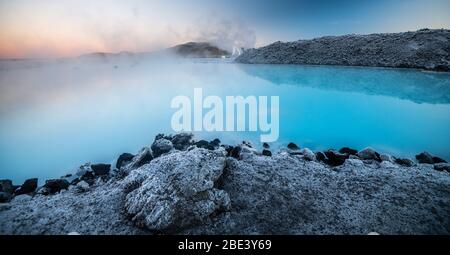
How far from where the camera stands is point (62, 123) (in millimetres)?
9766

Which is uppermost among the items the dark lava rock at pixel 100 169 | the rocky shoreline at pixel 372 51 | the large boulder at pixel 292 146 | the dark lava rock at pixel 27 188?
the rocky shoreline at pixel 372 51

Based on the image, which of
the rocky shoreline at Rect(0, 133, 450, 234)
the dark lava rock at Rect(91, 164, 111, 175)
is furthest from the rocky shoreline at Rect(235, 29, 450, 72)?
the dark lava rock at Rect(91, 164, 111, 175)

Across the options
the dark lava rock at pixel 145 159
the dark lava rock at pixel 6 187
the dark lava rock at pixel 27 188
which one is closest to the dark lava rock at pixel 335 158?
the dark lava rock at pixel 145 159

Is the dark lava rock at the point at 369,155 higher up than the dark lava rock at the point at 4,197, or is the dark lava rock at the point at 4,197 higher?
the dark lava rock at the point at 369,155

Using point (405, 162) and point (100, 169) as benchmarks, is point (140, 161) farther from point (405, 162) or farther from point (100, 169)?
point (405, 162)

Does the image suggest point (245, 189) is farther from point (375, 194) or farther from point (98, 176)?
point (98, 176)

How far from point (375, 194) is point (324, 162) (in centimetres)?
135

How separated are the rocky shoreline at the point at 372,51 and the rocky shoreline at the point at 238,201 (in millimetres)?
20487

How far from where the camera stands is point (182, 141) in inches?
252

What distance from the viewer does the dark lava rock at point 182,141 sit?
613cm

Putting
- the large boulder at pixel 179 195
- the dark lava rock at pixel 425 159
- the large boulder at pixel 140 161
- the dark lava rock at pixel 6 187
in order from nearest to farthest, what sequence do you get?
the large boulder at pixel 179 195 → the dark lava rock at pixel 6 187 → the large boulder at pixel 140 161 → the dark lava rock at pixel 425 159

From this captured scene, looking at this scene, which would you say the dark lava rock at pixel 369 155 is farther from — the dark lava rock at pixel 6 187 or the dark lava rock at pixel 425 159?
the dark lava rock at pixel 6 187

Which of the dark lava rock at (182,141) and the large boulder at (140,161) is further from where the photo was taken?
the dark lava rock at (182,141)

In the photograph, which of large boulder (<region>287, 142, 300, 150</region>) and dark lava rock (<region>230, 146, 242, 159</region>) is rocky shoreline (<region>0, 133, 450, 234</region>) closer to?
dark lava rock (<region>230, 146, 242, 159</region>)
